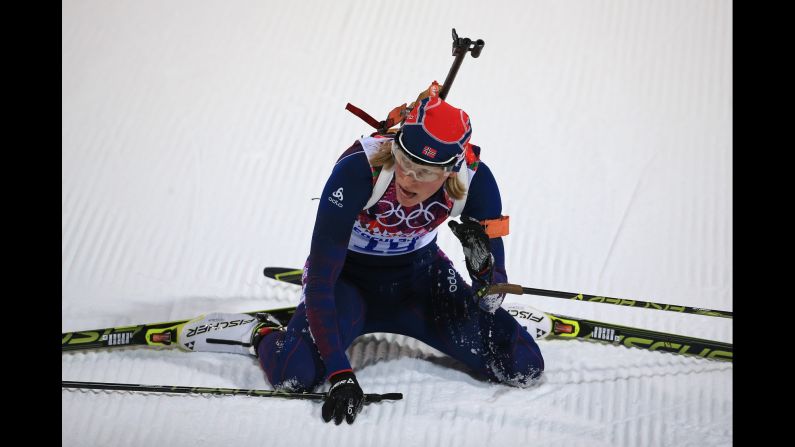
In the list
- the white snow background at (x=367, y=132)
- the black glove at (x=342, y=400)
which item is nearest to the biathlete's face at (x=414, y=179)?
the black glove at (x=342, y=400)

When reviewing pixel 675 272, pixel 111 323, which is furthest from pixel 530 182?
pixel 111 323

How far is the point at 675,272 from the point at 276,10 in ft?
9.03

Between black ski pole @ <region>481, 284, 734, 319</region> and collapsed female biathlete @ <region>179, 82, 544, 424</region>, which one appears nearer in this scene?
collapsed female biathlete @ <region>179, 82, 544, 424</region>

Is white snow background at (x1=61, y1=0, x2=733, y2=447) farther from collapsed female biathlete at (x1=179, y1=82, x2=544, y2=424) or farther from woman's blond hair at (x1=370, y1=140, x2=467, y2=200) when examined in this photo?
woman's blond hair at (x1=370, y1=140, x2=467, y2=200)

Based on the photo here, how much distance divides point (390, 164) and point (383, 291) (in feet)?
1.57

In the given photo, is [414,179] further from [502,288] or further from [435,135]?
[502,288]

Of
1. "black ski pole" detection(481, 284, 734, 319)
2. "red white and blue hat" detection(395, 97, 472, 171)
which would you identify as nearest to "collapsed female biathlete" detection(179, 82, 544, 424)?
"red white and blue hat" detection(395, 97, 472, 171)

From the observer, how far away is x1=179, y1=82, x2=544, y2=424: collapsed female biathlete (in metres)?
2.34

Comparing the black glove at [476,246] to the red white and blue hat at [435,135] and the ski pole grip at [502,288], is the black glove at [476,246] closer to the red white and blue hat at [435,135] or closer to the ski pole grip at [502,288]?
the ski pole grip at [502,288]

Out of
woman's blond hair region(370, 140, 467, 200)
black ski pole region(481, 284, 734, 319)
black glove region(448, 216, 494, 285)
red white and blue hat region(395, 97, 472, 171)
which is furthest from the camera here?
black ski pole region(481, 284, 734, 319)

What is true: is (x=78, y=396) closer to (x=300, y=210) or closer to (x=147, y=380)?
(x=147, y=380)

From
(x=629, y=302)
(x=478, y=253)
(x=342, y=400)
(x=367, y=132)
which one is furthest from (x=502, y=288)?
(x=367, y=132)

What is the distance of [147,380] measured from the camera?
8.70 ft
